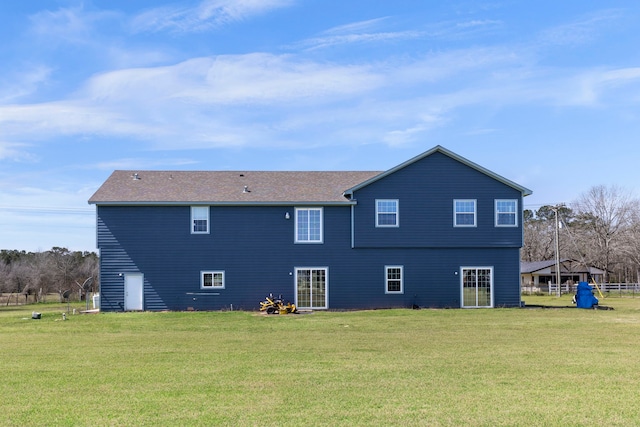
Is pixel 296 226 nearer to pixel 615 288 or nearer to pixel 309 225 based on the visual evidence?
pixel 309 225

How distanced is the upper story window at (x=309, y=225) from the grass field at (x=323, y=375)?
9.45m

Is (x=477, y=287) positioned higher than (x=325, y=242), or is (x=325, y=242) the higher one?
(x=325, y=242)

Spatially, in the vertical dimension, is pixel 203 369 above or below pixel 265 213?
below

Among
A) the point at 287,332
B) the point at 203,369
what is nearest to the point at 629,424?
the point at 203,369

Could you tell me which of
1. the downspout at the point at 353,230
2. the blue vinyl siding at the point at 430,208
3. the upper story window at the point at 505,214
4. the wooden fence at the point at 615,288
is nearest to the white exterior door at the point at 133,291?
the downspout at the point at 353,230

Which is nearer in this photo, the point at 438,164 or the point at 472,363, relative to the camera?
the point at 472,363

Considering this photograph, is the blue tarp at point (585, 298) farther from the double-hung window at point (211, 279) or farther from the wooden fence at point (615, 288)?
the wooden fence at point (615, 288)

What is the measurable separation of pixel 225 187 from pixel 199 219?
7.99 feet

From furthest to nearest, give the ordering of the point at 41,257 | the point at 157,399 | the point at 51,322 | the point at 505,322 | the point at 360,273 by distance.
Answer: the point at 41,257, the point at 360,273, the point at 51,322, the point at 505,322, the point at 157,399

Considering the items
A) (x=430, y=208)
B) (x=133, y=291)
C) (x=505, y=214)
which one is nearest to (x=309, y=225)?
(x=430, y=208)

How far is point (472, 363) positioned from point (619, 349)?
4.82 metres

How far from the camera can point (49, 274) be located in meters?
58.6

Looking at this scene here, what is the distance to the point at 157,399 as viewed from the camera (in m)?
10.2

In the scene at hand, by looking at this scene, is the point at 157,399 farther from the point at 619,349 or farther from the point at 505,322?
the point at 505,322
